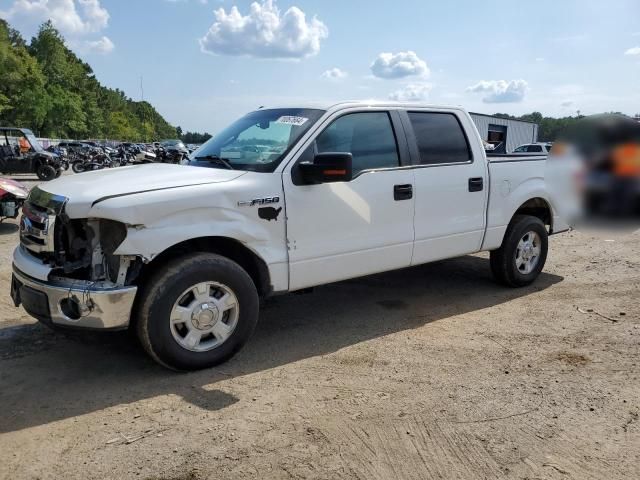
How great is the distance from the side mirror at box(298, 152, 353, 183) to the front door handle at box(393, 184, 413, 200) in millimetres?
753

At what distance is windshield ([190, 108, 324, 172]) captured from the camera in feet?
13.7

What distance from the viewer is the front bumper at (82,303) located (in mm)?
3418

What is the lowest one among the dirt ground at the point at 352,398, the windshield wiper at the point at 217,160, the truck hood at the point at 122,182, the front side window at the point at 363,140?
the dirt ground at the point at 352,398

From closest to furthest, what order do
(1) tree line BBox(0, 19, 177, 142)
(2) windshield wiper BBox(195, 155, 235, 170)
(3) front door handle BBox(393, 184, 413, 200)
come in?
(2) windshield wiper BBox(195, 155, 235, 170), (3) front door handle BBox(393, 184, 413, 200), (1) tree line BBox(0, 19, 177, 142)

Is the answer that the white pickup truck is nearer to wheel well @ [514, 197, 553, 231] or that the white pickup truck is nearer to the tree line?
wheel well @ [514, 197, 553, 231]

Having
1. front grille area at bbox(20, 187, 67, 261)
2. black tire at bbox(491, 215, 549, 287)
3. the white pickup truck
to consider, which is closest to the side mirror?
the white pickup truck

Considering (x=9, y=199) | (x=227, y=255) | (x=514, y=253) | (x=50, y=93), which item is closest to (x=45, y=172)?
(x=9, y=199)

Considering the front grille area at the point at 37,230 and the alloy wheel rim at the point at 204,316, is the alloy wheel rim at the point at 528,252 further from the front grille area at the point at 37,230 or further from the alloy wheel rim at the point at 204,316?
the front grille area at the point at 37,230

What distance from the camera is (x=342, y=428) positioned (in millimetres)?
3113

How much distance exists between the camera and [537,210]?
6.05 metres

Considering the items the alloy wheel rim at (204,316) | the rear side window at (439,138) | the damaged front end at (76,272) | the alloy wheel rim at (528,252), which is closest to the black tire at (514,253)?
the alloy wheel rim at (528,252)

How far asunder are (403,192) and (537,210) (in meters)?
2.23

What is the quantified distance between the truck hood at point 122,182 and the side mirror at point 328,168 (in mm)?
489

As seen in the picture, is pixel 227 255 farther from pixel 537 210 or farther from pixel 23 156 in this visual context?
pixel 23 156
